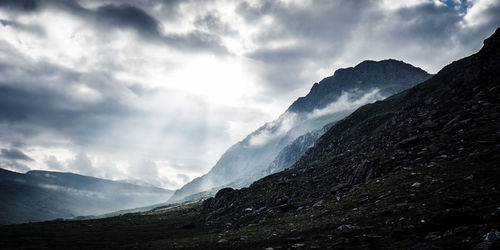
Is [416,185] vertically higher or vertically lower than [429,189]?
higher

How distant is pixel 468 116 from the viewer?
50188mm

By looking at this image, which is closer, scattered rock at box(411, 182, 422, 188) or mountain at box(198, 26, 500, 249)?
mountain at box(198, 26, 500, 249)

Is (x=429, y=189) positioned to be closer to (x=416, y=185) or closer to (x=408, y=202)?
(x=416, y=185)

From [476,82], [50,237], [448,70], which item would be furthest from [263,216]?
[448,70]

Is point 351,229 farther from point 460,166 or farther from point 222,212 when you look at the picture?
point 222,212

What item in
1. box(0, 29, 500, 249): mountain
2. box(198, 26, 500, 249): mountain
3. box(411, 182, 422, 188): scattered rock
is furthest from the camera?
box(411, 182, 422, 188): scattered rock

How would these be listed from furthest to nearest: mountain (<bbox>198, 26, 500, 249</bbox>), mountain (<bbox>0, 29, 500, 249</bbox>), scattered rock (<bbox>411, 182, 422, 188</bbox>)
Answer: scattered rock (<bbox>411, 182, 422, 188</bbox>) < mountain (<bbox>0, 29, 500, 249</bbox>) < mountain (<bbox>198, 26, 500, 249</bbox>)

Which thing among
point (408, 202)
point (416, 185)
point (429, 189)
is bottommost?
point (408, 202)

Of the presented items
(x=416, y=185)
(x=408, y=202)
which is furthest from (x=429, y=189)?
(x=408, y=202)

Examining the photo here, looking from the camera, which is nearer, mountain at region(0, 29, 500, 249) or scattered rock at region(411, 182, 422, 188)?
mountain at region(0, 29, 500, 249)

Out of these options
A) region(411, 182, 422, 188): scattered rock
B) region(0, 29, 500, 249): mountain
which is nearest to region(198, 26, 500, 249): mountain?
region(411, 182, 422, 188): scattered rock

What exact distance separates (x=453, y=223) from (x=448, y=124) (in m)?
41.7

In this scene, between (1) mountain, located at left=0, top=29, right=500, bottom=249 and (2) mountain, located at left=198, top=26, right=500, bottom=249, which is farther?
(1) mountain, located at left=0, top=29, right=500, bottom=249

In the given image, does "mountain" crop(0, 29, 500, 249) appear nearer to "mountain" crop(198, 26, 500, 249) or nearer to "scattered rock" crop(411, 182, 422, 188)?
"scattered rock" crop(411, 182, 422, 188)
